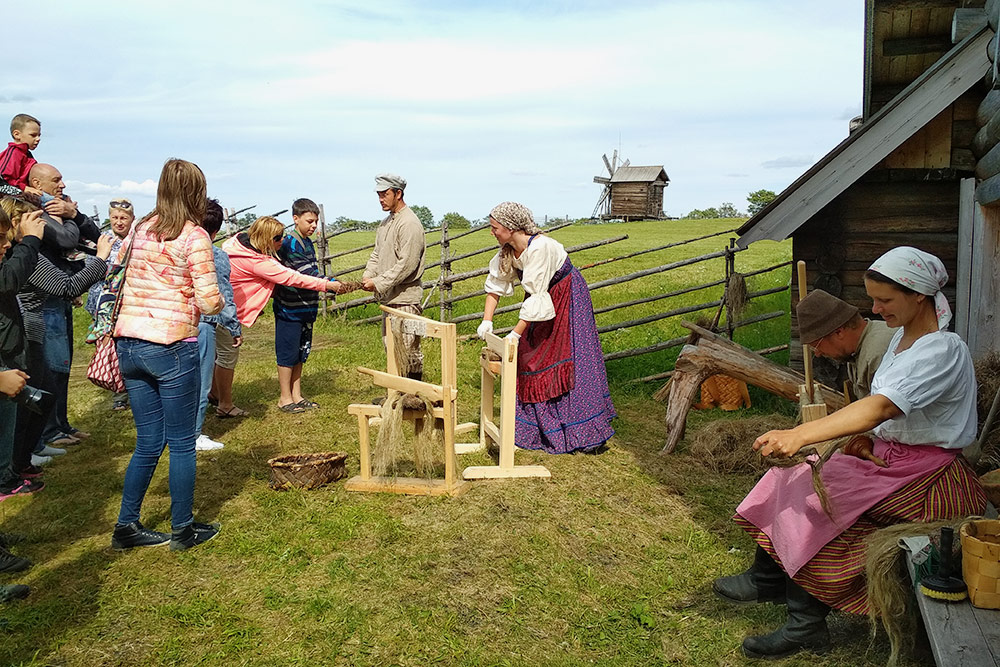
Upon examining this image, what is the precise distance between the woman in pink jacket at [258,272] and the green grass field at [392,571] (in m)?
1.13

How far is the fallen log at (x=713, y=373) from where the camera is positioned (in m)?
5.83

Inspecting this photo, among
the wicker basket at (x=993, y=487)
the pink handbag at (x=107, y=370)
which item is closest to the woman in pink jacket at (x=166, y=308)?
the pink handbag at (x=107, y=370)

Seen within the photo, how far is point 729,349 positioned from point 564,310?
1486 mm

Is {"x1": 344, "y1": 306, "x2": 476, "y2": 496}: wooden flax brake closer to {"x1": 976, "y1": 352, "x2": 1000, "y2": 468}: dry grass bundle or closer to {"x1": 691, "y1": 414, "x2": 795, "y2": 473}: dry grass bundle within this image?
{"x1": 691, "y1": 414, "x2": 795, "y2": 473}: dry grass bundle

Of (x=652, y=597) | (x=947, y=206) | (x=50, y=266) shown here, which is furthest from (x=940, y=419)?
(x=50, y=266)

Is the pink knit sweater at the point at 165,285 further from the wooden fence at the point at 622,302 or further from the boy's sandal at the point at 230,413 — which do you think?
the wooden fence at the point at 622,302

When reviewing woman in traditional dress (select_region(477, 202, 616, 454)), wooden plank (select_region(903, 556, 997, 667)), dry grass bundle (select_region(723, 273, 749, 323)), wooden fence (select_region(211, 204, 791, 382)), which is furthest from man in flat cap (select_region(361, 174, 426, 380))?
wooden plank (select_region(903, 556, 997, 667))

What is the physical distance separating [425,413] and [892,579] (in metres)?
3.06

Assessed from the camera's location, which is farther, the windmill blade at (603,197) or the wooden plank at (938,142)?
the windmill blade at (603,197)

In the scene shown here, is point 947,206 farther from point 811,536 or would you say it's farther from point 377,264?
point 377,264

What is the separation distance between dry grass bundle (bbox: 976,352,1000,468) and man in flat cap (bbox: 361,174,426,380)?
3912 millimetres

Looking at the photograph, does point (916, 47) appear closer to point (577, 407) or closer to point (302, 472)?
point (577, 407)

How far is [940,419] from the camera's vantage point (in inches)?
107

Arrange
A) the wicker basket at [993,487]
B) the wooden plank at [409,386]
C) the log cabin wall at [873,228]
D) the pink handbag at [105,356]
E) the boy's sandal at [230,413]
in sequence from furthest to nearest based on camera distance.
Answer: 1. the boy's sandal at [230,413]
2. the log cabin wall at [873,228]
3. the wooden plank at [409,386]
4. the pink handbag at [105,356]
5. the wicker basket at [993,487]
